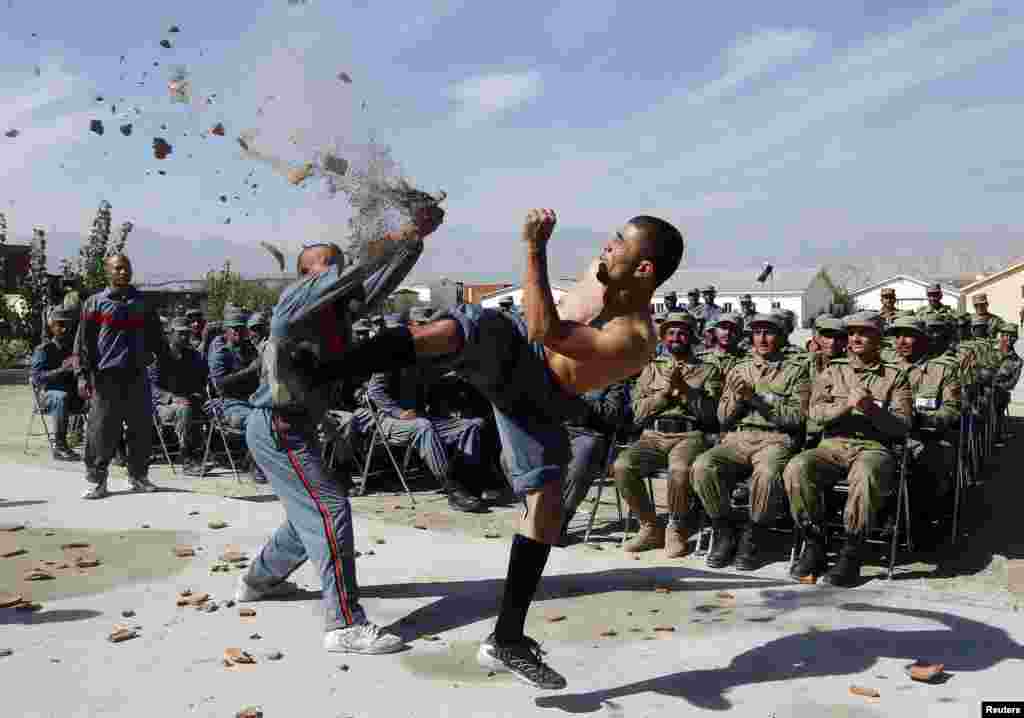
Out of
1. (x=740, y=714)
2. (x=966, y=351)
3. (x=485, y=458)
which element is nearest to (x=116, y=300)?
(x=485, y=458)

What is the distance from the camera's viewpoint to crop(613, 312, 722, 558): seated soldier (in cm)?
639

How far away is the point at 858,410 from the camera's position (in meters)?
5.80

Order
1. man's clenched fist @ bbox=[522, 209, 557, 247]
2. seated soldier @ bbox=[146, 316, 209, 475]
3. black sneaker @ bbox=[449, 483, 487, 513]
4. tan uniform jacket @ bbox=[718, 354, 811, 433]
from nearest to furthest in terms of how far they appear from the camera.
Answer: man's clenched fist @ bbox=[522, 209, 557, 247], tan uniform jacket @ bbox=[718, 354, 811, 433], black sneaker @ bbox=[449, 483, 487, 513], seated soldier @ bbox=[146, 316, 209, 475]

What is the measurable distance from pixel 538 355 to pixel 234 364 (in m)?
6.31

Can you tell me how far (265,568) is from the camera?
5016 millimetres

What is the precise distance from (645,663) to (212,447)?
7.75 m

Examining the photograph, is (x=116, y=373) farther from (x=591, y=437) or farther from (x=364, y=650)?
(x=364, y=650)

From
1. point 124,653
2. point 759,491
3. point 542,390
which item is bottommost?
point 124,653

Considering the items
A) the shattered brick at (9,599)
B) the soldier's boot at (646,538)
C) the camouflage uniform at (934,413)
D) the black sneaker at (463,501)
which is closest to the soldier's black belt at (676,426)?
the soldier's boot at (646,538)

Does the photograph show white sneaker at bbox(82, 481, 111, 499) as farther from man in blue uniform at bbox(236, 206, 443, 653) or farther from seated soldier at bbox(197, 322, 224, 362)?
seated soldier at bbox(197, 322, 224, 362)

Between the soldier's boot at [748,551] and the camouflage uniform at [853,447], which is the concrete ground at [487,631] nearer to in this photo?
the soldier's boot at [748,551]

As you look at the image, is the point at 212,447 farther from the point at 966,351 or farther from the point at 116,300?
the point at 966,351

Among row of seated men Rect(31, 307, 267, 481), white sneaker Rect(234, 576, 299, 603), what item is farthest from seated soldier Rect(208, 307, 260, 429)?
white sneaker Rect(234, 576, 299, 603)

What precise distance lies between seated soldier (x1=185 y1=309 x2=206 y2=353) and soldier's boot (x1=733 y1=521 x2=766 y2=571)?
7.58m
